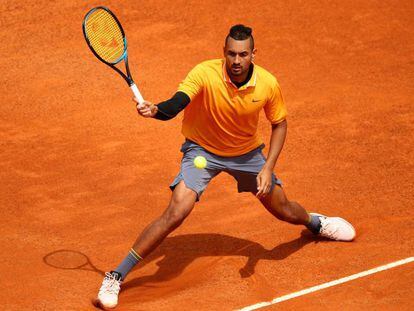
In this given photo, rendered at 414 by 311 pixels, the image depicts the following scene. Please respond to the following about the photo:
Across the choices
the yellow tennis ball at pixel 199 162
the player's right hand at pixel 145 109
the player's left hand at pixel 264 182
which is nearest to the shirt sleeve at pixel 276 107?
the player's left hand at pixel 264 182

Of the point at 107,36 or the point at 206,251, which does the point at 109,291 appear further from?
the point at 107,36

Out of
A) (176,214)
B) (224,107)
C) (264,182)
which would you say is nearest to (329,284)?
(264,182)

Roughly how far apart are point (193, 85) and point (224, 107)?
40 centimetres

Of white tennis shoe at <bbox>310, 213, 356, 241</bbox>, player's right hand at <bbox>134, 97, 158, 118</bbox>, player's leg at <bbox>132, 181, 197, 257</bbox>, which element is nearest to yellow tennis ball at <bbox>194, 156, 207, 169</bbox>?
player's leg at <bbox>132, 181, 197, 257</bbox>

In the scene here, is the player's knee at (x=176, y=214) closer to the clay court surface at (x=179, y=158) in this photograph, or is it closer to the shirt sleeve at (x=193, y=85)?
the clay court surface at (x=179, y=158)

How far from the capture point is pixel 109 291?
29.0 feet

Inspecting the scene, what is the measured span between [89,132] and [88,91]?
1.32 meters

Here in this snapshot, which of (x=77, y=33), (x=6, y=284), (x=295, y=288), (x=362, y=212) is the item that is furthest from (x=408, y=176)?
(x=77, y=33)

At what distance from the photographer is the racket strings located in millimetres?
Result: 8893

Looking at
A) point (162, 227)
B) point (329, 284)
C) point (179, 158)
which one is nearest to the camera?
point (162, 227)

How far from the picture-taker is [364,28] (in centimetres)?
1605

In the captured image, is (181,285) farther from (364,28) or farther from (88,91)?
(364,28)

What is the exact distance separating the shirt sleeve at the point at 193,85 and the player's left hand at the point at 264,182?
1.00m

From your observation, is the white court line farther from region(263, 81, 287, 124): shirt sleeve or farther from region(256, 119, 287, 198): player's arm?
region(263, 81, 287, 124): shirt sleeve
